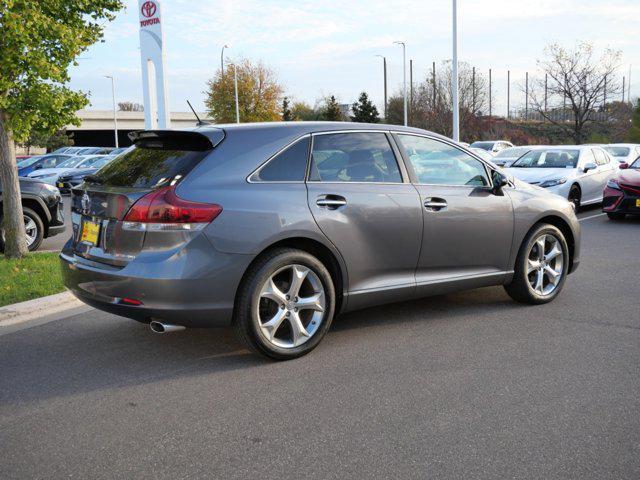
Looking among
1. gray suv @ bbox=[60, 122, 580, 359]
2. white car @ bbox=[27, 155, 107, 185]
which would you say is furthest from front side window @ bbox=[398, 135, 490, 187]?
white car @ bbox=[27, 155, 107, 185]

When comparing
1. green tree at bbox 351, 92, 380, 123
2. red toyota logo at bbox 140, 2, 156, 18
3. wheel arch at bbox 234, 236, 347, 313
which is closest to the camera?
wheel arch at bbox 234, 236, 347, 313

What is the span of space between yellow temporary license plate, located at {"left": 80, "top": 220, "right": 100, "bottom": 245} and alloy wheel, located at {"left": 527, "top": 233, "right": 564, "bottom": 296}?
3.63 meters

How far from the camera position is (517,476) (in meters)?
2.99

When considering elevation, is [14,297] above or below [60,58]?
below

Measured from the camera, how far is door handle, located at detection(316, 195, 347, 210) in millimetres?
4715

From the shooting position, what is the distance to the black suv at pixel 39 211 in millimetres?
9734

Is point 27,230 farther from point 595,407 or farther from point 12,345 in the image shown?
point 595,407

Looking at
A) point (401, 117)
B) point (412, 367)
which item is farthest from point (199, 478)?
point (401, 117)

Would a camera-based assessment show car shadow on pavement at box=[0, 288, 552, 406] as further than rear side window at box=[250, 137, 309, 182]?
No

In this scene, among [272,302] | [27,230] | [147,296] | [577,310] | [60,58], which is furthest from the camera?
[27,230]

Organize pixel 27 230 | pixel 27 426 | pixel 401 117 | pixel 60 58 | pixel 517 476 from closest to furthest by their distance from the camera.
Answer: pixel 517 476
pixel 27 426
pixel 60 58
pixel 27 230
pixel 401 117

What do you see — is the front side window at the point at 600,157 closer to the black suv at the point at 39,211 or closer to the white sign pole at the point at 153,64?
the white sign pole at the point at 153,64

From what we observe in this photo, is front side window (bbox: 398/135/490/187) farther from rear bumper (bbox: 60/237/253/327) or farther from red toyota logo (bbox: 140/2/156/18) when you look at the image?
red toyota logo (bbox: 140/2/156/18)

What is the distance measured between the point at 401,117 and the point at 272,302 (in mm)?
55708
